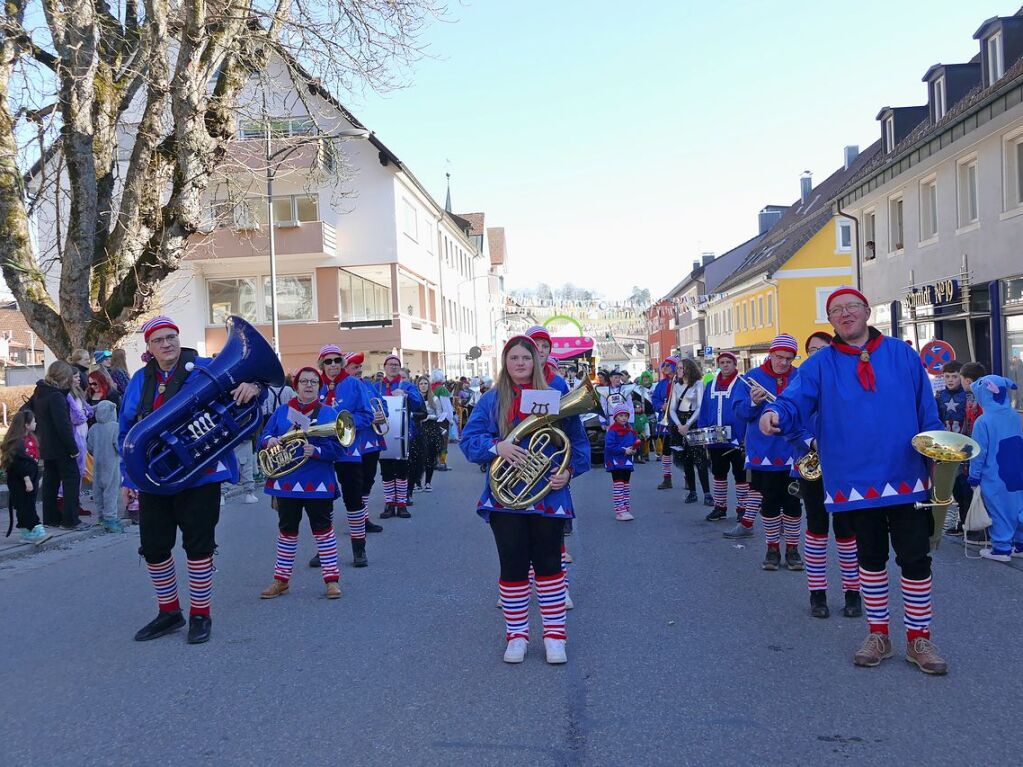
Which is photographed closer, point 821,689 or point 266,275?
point 821,689

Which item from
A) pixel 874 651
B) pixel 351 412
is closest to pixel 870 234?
pixel 351 412

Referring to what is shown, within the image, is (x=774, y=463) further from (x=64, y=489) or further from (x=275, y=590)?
(x=64, y=489)

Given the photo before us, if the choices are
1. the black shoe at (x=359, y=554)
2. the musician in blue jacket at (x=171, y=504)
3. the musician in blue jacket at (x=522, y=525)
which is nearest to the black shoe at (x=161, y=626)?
the musician in blue jacket at (x=171, y=504)

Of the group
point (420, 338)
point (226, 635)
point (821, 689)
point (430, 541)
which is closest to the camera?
point (821, 689)

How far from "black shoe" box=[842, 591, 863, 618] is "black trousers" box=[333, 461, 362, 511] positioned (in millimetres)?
4224

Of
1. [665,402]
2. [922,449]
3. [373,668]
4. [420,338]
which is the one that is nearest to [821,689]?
[922,449]

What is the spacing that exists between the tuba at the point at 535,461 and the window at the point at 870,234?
22364 mm

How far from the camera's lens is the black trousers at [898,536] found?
498 cm

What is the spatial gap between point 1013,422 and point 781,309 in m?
36.2

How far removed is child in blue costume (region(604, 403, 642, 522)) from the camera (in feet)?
34.9

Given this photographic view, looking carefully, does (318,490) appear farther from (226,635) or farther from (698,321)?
(698,321)

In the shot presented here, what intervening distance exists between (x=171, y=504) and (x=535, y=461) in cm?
237

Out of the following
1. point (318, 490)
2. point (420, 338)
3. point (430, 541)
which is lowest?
Answer: point (430, 541)

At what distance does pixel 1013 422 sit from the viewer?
26.7 ft
